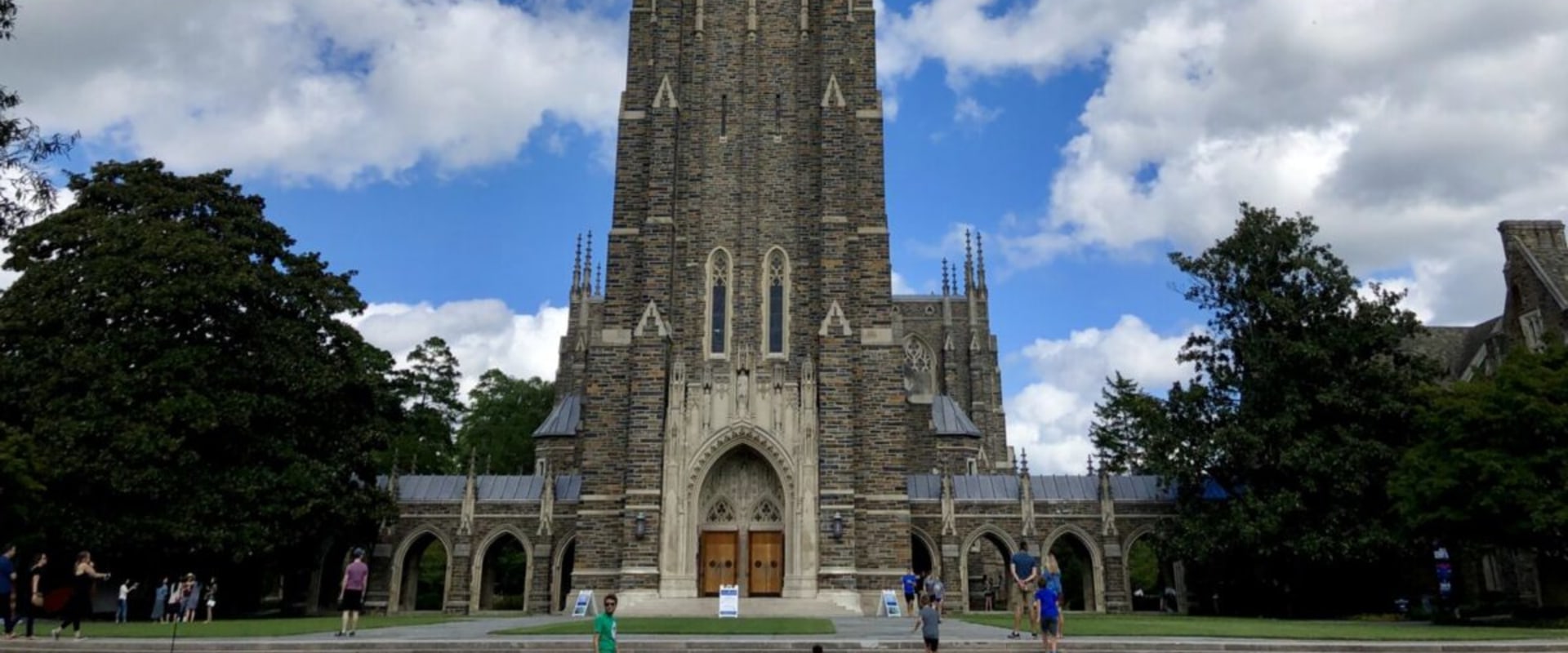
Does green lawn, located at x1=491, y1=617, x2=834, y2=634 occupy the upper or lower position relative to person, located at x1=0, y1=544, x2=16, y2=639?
lower

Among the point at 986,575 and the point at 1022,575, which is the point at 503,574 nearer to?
the point at 986,575

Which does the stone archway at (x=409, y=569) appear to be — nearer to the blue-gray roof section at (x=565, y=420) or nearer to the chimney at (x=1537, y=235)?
the blue-gray roof section at (x=565, y=420)

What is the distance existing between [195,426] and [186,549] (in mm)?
3223

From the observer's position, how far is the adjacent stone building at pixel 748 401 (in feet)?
97.5

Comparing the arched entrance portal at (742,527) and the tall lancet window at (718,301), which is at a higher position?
the tall lancet window at (718,301)

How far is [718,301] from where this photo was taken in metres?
32.4

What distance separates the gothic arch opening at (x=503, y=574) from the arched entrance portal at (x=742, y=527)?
21.1 feet

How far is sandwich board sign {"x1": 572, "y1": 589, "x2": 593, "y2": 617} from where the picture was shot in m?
28.3

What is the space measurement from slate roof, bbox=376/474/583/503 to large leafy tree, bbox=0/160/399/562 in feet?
12.4

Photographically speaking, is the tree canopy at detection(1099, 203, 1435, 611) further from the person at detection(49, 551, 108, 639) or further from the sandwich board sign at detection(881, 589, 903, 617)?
the person at detection(49, 551, 108, 639)

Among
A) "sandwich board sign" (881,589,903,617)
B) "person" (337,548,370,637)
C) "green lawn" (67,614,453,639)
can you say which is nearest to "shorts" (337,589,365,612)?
"person" (337,548,370,637)

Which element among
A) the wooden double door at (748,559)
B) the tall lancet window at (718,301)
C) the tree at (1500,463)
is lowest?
the wooden double door at (748,559)

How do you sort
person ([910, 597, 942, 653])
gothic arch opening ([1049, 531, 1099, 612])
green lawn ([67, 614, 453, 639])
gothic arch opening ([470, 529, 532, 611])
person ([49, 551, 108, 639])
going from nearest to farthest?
person ([910, 597, 942, 653])
person ([49, 551, 108, 639])
green lawn ([67, 614, 453, 639])
gothic arch opening ([470, 529, 532, 611])
gothic arch opening ([1049, 531, 1099, 612])

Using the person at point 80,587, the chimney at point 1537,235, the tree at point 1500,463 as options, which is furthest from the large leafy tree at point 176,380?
the chimney at point 1537,235
